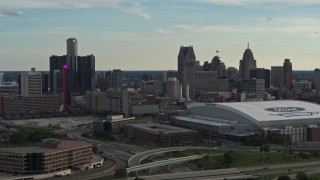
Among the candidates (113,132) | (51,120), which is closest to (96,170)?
(113,132)

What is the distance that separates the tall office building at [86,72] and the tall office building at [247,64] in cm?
4554

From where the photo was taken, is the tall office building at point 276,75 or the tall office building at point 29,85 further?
the tall office building at point 276,75

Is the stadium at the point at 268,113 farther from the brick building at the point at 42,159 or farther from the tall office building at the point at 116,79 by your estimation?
the tall office building at the point at 116,79

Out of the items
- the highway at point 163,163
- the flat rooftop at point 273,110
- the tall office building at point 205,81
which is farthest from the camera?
the tall office building at point 205,81

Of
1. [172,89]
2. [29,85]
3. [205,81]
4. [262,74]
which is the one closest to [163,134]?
[29,85]

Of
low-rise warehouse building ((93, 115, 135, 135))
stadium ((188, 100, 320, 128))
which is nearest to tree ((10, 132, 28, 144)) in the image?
low-rise warehouse building ((93, 115, 135, 135))

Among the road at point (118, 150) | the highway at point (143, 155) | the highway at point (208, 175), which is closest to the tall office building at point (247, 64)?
the road at point (118, 150)

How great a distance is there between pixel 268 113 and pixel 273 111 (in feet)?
4.50

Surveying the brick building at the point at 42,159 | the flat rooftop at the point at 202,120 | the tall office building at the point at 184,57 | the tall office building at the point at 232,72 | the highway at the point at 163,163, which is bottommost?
the highway at the point at 163,163

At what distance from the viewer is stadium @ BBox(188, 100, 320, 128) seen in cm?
6931

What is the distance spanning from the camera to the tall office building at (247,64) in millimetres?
163500

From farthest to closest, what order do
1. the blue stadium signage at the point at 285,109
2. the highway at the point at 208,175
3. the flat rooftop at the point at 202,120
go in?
the blue stadium signage at the point at 285,109, the flat rooftop at the point at 202,120, the highway at the point at 208,175

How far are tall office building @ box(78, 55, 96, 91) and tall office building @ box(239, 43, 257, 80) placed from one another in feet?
149

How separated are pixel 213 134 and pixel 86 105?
150 feet
